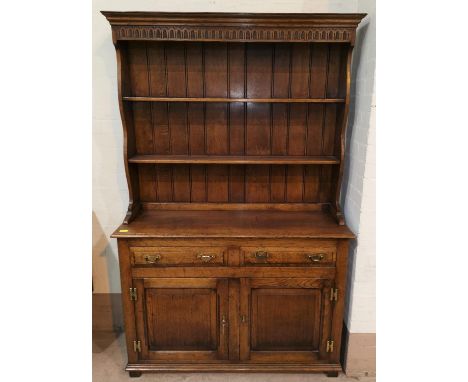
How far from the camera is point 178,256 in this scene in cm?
200

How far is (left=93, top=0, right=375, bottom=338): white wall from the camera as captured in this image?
6.44ft

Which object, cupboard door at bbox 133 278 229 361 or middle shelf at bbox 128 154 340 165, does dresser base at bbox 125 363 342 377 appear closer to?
cupboard door at bbox 133 278 229 361

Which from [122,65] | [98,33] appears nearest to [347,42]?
[122,65]

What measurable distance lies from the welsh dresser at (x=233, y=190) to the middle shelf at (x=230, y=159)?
0.04 ft

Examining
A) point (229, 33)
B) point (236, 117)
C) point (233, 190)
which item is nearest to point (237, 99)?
point (236, 117)

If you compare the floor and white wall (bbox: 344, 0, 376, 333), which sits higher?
white wall (bbox: 344, 0, 376, 333)

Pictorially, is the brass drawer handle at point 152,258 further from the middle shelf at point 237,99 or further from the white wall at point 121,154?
the middle shelf at point 237,99

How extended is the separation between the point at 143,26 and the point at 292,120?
40.6 inches

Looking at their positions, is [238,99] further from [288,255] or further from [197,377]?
[197,377]

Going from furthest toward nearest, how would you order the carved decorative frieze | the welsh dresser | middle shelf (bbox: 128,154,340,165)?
middle shelf (bbox: 128,154,340,165), the welsh dresser, the carved decorative frieze

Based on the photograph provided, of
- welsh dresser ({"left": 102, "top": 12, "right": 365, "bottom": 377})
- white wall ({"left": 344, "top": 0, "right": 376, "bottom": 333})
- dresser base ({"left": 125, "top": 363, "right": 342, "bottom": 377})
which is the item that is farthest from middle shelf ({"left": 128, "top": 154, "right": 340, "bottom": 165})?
dresser base ({"left": 125, "top": 363, "right": 342, "bottom": 377})

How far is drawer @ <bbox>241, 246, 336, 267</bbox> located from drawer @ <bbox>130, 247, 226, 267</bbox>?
0.16 m

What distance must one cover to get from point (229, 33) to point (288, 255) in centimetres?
127

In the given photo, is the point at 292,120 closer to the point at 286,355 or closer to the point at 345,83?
the point at 345,83
